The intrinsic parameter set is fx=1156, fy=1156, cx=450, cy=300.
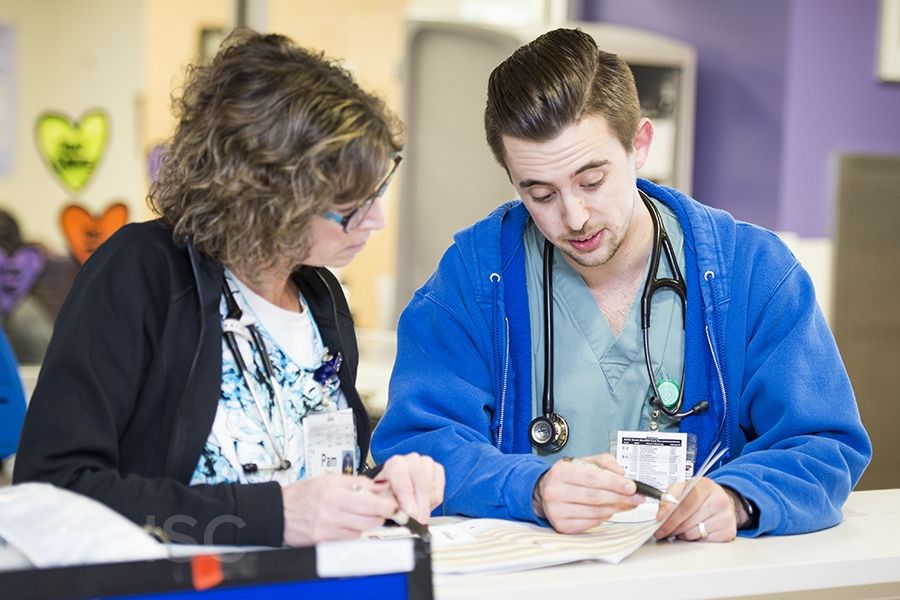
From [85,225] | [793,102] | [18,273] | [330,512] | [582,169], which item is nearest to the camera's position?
[330,512]

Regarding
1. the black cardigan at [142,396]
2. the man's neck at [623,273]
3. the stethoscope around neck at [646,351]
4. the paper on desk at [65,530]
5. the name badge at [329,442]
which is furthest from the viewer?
the man's neck at [623,273]

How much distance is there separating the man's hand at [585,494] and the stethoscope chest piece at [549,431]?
304 millimetres

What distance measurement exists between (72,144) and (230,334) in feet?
9.90

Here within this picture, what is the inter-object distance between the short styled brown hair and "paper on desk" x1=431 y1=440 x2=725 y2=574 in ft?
1.99

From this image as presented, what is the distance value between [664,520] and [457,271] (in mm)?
651

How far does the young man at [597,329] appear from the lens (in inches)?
67.9

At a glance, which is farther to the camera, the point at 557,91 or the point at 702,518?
the point at 557,91

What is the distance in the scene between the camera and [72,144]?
4262 mm

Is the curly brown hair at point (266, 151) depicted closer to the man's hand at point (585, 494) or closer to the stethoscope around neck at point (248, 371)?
the stethoscope around neck at point (248, 371)

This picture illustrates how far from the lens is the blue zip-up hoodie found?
1.65 m

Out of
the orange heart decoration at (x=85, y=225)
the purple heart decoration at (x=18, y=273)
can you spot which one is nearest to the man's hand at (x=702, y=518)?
the orange heart decoration at (x=85, y=225)

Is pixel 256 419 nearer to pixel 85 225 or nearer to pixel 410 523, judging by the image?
pixel 410 523

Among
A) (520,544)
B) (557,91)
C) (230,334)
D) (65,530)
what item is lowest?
(520,544)

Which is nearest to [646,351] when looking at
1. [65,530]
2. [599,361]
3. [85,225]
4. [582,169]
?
[599,361]
